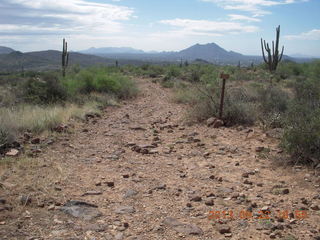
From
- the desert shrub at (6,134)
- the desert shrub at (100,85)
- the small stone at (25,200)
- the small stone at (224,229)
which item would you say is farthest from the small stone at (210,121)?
the desert shrub at (100,85)

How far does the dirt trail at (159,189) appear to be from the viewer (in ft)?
12.8

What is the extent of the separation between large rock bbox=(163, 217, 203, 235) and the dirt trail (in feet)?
0.04

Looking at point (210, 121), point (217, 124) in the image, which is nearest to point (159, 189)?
point (217, 124)

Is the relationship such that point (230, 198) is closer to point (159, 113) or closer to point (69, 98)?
point (159, 113)

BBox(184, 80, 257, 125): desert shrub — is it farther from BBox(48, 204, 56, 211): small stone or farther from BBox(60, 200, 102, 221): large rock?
BBox(48, 204, 56, 211): small stone

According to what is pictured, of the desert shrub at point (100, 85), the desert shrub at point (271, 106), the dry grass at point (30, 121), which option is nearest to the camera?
the dry grass at point (30, 121)

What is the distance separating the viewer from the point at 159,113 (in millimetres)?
12016

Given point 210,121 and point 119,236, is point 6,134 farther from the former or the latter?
point 210,121

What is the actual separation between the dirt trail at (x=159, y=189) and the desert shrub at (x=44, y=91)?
4.66 metres

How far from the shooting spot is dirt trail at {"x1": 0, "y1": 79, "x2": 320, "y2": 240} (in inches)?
154

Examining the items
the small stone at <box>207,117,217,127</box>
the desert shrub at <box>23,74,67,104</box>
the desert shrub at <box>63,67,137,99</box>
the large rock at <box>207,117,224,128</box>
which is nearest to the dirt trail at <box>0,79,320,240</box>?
the large rock at <box>207,117,224,128</box>

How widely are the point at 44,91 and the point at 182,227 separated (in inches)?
398

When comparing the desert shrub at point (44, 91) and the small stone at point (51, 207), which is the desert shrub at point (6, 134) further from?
the desert shrub at point (44, 91)

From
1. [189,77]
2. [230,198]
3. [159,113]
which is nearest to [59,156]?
[230,198]
